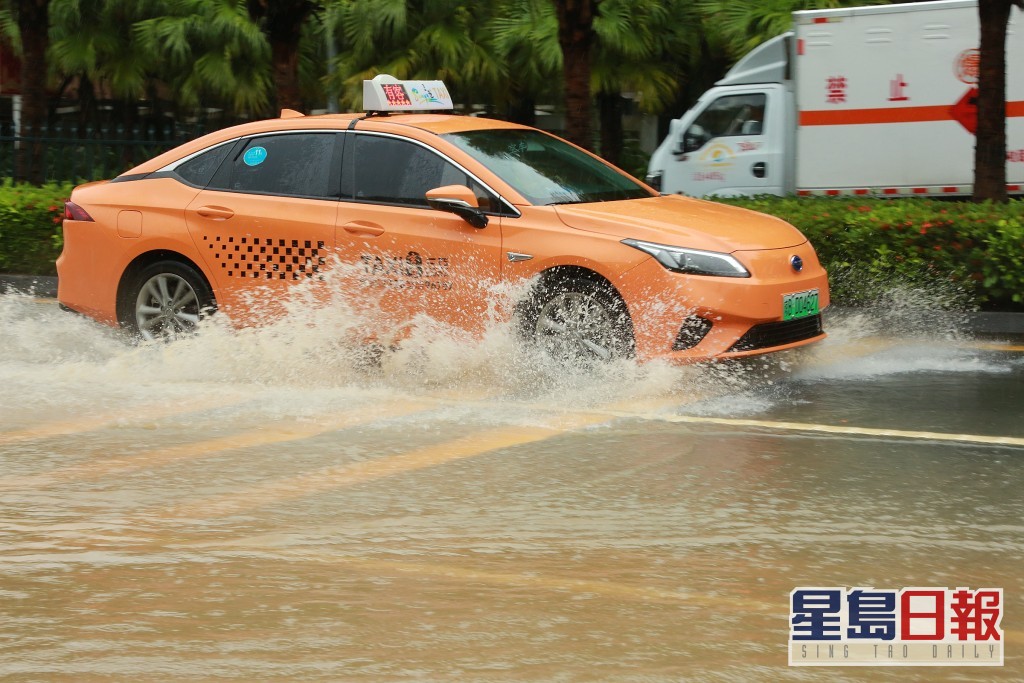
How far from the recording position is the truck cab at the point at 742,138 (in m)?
17.0

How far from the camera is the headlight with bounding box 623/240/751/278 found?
303 inches

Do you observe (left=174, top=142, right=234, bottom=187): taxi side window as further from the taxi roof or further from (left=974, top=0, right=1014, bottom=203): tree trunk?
(left=974, top=0, right=1014, bottom=203): tree trunk

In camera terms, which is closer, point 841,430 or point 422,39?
point 841,430

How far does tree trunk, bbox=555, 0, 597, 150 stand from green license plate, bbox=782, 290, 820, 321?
5870 mm

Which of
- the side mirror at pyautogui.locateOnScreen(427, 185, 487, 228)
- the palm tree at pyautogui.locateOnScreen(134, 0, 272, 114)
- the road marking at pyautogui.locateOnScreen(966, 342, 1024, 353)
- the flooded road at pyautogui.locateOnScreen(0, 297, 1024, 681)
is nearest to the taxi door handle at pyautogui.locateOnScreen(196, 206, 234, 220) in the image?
the flooded road at pyautogui.locateOnScreen(0, 297, 1024, 681)

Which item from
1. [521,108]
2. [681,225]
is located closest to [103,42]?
[521,108]

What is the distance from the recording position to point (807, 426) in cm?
720

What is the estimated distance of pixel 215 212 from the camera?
29.1ft

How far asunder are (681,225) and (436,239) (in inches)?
Result: 55.0

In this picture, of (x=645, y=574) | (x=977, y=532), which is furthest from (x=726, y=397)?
(x=645, y=574)

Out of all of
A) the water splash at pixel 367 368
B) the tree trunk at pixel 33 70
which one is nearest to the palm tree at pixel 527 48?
the tree trunk at pixel 33 70

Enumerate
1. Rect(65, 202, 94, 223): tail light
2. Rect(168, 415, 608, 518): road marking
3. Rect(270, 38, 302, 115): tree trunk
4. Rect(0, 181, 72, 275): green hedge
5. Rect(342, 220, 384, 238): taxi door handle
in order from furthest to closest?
Rect(270, 38, 302, 115): tree trunk → Rect(0, 181, 72, 275): green hedge → Rect(65, 202, 94, 223): tail light → Rect(342, 220, 384, 238): taxi door handle → Rect(168, 415, 608, 518): road marking

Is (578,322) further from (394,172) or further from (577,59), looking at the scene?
(577,59)

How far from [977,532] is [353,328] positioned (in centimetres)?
421
